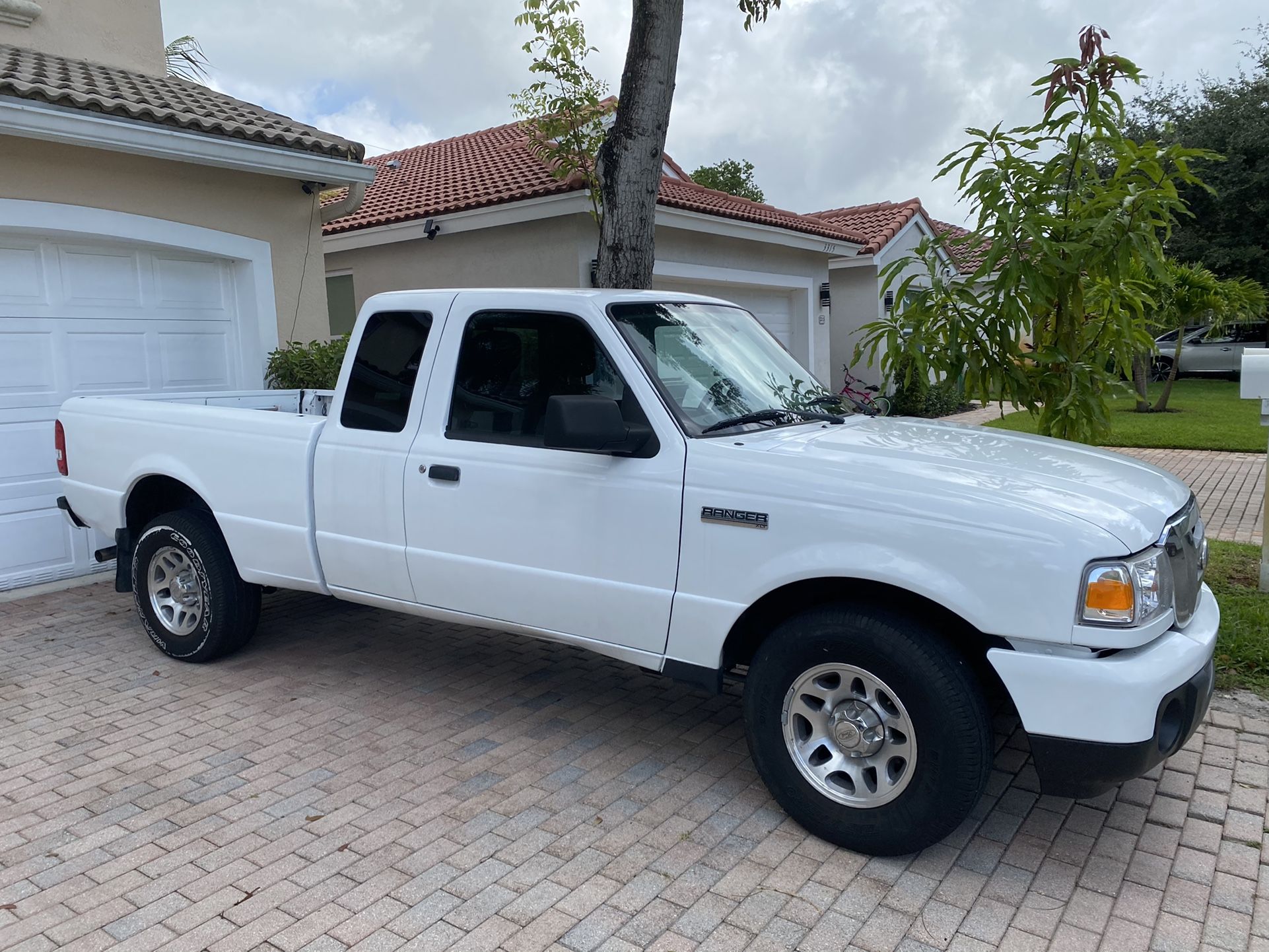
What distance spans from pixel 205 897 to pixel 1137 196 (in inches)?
210

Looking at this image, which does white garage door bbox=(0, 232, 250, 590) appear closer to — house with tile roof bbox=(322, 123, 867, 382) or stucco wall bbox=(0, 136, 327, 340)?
stucco wall bbox=(0, 136, 327, 340)

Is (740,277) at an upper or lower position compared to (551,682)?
upper

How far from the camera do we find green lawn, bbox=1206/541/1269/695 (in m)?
5.02

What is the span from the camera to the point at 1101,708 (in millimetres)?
2961

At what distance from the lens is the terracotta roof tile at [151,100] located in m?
6.94

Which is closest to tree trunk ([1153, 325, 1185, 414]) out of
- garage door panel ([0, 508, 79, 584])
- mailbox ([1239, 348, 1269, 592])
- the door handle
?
mailbox ([1239, 348, 1269, 592])

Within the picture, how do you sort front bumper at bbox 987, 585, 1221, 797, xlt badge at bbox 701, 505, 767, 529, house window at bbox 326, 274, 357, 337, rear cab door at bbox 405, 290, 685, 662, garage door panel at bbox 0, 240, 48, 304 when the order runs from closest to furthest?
1. front bumper at bbox 987, 585, 1221, 797
2. xlt badge at bbox 701, 505, 767, 529
3. rear cab door at bbox 405, 290, 685, 662
4. garage door panel at bbox 0, 240, 48, 304
5. house window at bbox 326, 274, 357, 337

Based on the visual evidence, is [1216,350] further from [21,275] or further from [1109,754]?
[21,275]

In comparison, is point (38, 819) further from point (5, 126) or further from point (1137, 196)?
point (1137, 196)

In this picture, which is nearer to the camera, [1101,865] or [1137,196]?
[1101,865]

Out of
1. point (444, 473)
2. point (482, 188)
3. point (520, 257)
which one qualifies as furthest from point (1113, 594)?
point (482, 188)

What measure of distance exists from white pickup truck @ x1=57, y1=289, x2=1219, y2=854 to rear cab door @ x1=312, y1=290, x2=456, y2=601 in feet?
0.05

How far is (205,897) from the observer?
3.23m

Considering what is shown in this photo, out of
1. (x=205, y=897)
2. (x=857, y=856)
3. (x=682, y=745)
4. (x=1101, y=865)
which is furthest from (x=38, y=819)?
(x=1101, y=865)
